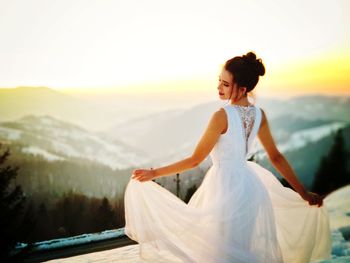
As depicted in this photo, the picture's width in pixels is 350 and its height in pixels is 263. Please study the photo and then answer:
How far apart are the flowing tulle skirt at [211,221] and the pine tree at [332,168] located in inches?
117

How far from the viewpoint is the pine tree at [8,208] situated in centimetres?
343

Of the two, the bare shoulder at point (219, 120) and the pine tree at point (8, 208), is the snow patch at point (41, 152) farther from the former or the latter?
the bare shoulder at point (219, 120)

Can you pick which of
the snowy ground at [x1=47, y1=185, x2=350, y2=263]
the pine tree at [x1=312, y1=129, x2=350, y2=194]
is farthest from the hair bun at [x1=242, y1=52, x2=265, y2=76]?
the pine tree at [x1=312, y1=129, x2=350, y2=194]

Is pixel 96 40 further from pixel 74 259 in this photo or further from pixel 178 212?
pixel 178 212

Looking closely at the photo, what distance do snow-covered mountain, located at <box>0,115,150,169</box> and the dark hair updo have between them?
83.4 inches

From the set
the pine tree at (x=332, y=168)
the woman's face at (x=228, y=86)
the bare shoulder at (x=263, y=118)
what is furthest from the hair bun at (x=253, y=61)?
the pine tree at (x=332, y=168)

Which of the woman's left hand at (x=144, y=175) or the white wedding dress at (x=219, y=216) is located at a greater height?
the woman's left hand at (x=144, y=175)

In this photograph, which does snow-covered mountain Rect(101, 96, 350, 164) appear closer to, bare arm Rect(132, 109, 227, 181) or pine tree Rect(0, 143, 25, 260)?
pine tree Rect(0, 143, 25, 260)

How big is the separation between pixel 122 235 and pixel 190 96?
1.57 m

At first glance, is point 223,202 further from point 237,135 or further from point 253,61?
point 253,61

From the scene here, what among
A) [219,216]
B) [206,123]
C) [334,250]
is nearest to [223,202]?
[219,216]

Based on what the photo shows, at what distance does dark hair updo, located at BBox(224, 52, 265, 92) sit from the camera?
225 cm

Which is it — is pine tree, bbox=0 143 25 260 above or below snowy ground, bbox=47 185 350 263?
above

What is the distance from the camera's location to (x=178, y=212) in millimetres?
2340
